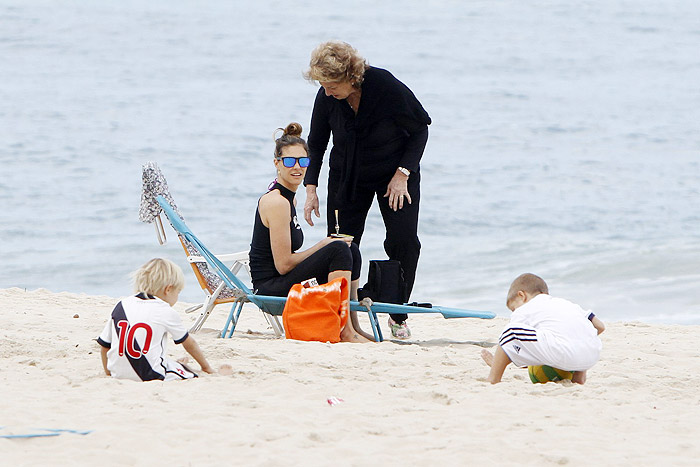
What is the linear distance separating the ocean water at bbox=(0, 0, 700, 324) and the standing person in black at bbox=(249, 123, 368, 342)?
391 centimetres

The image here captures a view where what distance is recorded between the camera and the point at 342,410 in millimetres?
3453

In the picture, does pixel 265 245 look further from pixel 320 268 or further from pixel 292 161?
pixel 292 161

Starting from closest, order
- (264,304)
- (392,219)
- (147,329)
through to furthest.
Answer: (147,329), (264,304), (392,219)

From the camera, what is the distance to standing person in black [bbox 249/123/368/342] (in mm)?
5031

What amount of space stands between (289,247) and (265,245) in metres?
0.17

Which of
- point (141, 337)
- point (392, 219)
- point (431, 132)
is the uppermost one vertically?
point (431, 132)

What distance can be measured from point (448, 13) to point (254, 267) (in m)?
28.1

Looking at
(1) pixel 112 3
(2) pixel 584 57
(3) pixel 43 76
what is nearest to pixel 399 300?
(3) pixel 43 76

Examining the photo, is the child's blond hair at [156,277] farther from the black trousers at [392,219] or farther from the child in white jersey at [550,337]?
the black trousers at [392,219]

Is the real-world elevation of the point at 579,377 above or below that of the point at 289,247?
below

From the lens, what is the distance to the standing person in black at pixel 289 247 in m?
5.03

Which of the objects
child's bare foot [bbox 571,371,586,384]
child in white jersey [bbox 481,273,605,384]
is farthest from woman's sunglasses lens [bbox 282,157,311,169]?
child's bare foot [bbox 571,371,586,384]

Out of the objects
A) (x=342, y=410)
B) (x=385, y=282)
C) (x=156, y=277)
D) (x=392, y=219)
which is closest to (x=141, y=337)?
(x=156, y=277)

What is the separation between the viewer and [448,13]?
31953mm
